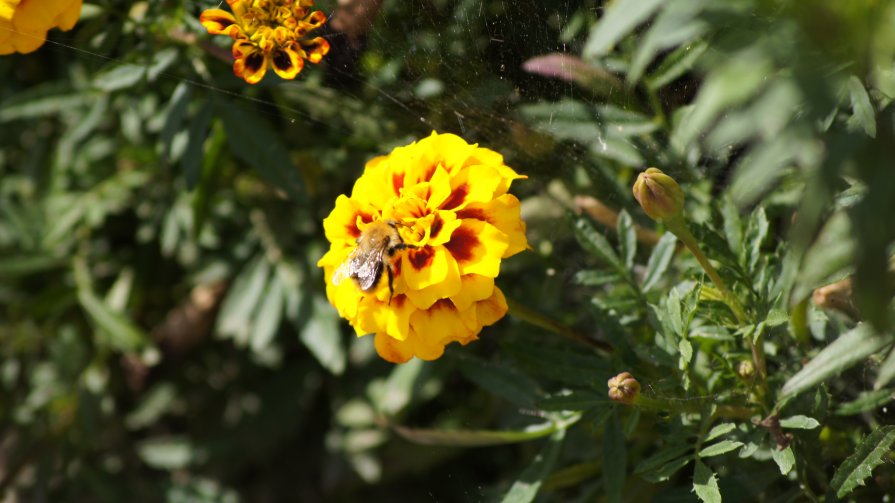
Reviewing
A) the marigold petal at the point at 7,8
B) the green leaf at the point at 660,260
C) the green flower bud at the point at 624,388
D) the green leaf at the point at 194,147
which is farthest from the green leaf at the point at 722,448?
the marigold petal at the point at 7,8

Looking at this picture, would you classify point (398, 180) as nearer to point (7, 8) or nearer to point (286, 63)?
point (286, 63)

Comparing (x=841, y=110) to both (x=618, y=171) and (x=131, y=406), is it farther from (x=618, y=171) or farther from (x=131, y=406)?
(x=131, y=406)

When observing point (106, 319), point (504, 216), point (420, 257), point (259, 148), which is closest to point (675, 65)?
point (504, 216)

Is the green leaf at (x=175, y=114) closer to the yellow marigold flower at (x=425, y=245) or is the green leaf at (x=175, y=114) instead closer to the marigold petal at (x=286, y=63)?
the marigold petal at (x=286, y=63)

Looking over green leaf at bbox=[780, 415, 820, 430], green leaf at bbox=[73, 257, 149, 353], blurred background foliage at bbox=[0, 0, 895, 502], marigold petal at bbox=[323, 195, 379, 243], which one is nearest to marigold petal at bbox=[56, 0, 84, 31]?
blurred background foliage at bbox=[0, 0, 895, 502]

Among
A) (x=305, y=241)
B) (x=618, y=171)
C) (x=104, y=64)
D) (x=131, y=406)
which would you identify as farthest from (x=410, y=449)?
(x=104, y=64)
